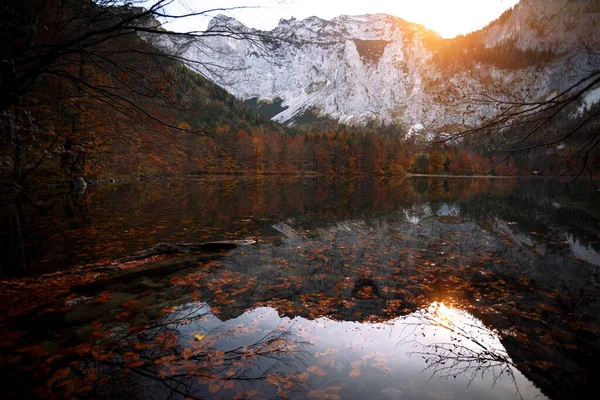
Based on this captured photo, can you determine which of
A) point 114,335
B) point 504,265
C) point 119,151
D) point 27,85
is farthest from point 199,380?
point 119,151

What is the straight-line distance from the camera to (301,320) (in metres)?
5.50

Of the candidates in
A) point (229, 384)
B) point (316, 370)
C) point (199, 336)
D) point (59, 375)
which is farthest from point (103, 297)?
point (316, 370)

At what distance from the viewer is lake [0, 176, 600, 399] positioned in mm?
3729

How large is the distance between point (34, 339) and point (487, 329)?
24.8ft

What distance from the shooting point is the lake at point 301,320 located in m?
3.73

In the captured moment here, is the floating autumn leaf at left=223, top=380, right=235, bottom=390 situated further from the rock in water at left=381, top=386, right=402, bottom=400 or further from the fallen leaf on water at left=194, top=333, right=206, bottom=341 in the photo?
the rock in water at left=381, top=386, right=402, bottom=400

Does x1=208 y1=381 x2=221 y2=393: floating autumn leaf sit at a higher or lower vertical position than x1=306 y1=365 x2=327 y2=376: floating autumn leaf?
higher

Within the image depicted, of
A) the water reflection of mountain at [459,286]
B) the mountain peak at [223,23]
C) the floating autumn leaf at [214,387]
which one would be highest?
the mountain peak at [223,23]

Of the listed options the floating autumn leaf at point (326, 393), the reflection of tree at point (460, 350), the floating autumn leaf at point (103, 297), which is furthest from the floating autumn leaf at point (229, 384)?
the floating autumn leaf at point (103, 297)

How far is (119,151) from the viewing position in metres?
24.4

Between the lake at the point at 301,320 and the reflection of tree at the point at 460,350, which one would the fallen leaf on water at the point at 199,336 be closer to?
the lake at the point at 301,320

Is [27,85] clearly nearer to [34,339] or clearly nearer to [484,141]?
[34,339]

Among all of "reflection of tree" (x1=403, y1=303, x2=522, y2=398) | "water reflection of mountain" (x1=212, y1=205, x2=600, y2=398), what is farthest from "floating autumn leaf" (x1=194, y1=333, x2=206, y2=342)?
"reflection of tree" (x1=403, y1=303, x2=522, y2=398)

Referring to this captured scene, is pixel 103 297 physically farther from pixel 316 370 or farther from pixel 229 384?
pixel 316 370
